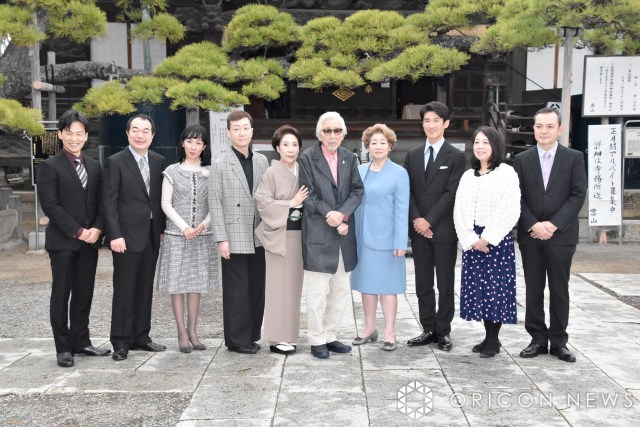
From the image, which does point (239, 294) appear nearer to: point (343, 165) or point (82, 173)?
point (343, 165)

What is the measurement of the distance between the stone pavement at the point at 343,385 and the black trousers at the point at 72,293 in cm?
19

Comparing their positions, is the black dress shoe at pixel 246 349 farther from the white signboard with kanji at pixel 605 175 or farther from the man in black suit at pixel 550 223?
the white signboard with kanji at pixel 605 175

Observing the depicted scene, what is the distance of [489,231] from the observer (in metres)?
4.68

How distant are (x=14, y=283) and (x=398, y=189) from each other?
508 centimetres

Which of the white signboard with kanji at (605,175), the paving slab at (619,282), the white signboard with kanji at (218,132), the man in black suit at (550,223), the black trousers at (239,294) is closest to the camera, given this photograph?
the man in black suit at (550,223)

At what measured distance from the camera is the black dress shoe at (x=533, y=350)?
4818 millimetres

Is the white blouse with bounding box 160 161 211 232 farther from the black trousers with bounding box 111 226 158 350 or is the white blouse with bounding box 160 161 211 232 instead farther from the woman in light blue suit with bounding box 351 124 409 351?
the woman in light blue suit with bounding box 351 124 409 351

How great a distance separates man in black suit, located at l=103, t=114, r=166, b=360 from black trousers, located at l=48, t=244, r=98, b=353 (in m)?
0.18

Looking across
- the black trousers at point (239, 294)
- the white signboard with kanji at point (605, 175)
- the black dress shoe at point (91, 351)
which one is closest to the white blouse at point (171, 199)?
the black trousers at point (239, 294)

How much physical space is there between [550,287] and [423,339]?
966 mm

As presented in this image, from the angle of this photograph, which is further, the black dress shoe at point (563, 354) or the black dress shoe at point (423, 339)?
the black dress shoe at point (423, 339)

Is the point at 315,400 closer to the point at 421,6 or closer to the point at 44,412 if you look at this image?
the point at 44,412

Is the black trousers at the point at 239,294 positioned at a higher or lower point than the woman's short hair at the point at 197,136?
lower

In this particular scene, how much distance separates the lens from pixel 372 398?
3.99 meters
